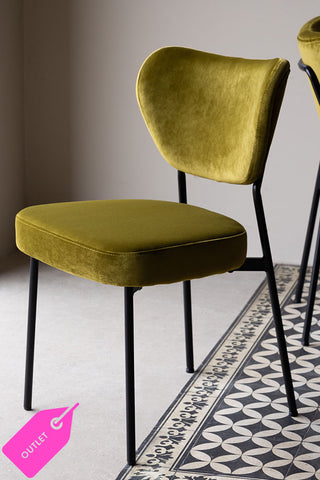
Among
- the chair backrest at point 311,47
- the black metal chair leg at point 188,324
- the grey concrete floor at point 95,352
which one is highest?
the chair backrest at point 311,47

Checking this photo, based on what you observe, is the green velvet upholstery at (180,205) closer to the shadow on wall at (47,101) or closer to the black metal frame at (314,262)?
the black metal frame at (314,262)

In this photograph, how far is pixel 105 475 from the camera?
1525mm

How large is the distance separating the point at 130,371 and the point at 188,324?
19.5 inches

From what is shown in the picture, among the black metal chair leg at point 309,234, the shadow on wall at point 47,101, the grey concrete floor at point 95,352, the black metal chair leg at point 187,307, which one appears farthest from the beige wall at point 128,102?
the black metal chair leg at point 187,307

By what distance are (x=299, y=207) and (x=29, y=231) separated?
5.32ft

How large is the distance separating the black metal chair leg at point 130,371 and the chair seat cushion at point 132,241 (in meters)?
0.06

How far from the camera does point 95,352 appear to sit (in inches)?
84.8

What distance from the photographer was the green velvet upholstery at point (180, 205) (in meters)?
1.46

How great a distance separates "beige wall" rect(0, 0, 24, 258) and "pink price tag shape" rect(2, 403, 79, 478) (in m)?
1.47

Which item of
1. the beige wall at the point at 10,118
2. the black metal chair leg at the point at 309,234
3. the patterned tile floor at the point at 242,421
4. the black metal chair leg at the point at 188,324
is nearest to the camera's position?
the patterned tile floor at the point at 242,421

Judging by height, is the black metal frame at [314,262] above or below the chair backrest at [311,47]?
below

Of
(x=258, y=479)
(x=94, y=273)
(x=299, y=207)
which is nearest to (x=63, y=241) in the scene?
(x=94, y=273)

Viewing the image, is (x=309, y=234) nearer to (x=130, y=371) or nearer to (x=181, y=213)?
(x=181, y=213)

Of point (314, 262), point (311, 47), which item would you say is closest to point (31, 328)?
point (314, 262)
